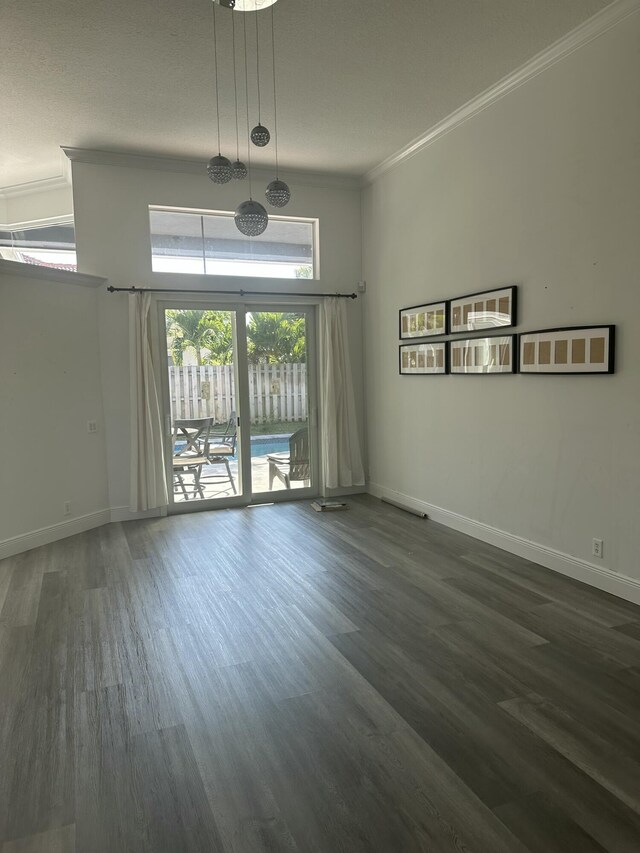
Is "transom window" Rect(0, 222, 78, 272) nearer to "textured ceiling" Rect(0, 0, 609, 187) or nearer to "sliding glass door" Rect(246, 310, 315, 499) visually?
"textured ceiling" Rect(0, 0, 609, 187)

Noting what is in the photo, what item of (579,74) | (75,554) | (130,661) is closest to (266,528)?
(75,554)

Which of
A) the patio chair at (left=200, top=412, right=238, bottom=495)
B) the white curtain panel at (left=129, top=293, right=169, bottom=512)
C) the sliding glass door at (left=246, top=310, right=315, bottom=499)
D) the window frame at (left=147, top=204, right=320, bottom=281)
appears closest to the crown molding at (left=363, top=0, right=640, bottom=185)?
the window frame at (left=147, top=204, right=320, bottom=281)

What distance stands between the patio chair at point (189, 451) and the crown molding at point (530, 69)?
3.45m

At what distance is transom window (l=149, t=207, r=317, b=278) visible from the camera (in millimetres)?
5621

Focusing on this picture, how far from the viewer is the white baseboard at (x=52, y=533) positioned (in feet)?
15.1

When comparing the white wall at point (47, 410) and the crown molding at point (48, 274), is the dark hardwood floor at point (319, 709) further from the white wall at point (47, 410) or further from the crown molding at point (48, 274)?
the crown molding at point (48, 274)

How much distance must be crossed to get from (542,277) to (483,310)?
0.62m

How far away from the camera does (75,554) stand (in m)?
4.61

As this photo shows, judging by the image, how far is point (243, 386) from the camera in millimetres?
6000

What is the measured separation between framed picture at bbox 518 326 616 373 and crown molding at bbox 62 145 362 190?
10.7 ft

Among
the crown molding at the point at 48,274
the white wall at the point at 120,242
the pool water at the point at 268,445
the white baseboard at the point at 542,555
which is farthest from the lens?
the pool water at the point at 268,445

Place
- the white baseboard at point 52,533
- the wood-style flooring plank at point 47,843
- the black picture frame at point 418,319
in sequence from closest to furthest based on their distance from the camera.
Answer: the wood-style flooring plank at point 47,843, the white baseboard at point 52,533, the black picture frame at point 418,319

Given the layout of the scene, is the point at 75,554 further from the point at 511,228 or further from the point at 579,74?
the point at 579,74

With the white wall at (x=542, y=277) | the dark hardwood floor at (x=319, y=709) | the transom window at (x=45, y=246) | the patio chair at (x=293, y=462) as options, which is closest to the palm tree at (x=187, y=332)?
the transom window at (x=45, y=246)
